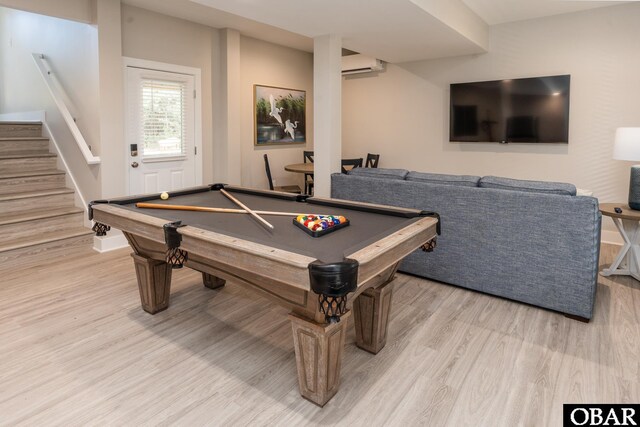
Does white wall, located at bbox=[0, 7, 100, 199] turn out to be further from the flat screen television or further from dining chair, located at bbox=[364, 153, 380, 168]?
the flat screen television

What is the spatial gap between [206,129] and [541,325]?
→ 450 centimetres

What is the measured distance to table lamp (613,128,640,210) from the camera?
3348 millimetres

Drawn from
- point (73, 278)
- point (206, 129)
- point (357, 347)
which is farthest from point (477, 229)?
point (206, 129)

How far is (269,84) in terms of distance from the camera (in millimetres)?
6270

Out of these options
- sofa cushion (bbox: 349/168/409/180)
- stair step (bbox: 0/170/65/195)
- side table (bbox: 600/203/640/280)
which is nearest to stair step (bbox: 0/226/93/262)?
stair step (bbox: 0/170/65/195)

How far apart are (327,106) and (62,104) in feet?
9.71

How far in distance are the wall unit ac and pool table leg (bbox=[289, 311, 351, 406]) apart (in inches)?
196

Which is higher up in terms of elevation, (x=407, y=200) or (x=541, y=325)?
(x=407, y=200)

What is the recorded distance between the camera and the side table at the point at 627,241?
3.32 m

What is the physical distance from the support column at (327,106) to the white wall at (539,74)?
2.11 metres

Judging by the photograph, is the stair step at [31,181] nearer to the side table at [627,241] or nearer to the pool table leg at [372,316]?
the pool table leg at [372,316]

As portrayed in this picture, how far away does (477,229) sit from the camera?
123 inches

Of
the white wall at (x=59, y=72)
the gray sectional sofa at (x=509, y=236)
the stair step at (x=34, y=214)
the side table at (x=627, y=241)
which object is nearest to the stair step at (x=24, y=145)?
the white wall at (x=59, y=72)

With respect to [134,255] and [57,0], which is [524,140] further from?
[57,0]
